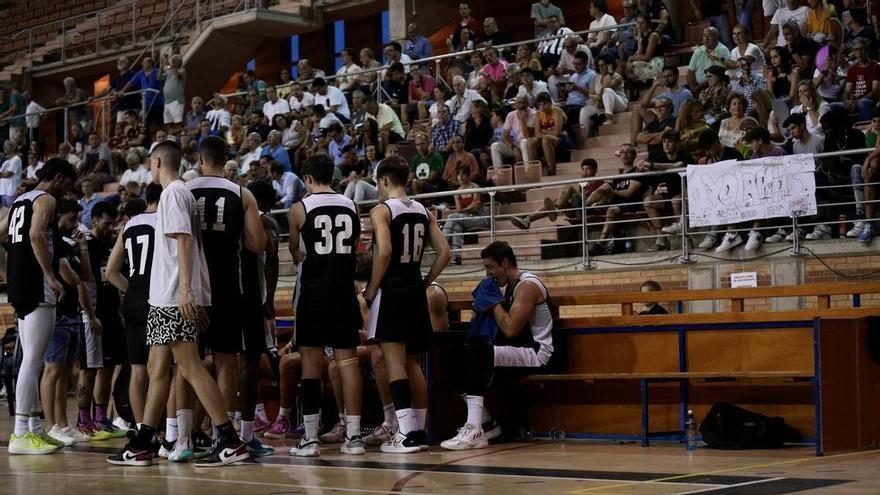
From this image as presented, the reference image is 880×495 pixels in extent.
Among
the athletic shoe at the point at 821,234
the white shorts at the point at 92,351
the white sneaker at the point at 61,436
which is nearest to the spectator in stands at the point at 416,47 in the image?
the athletic shoe at the point at 821,234

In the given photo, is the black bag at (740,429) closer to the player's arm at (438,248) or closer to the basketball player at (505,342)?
the basketball player at (505,342)

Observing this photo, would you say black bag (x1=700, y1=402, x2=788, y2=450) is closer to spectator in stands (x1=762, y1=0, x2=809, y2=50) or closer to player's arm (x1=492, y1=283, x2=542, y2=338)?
player's arm (x1=492, y1=283, x2=542, y2=338)

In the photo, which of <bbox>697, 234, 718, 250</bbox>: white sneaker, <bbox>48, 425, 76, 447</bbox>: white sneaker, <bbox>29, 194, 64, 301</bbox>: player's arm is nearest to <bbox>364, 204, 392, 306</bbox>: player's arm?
<bbox>29, 194, 64, 301</bbox>: player's arm

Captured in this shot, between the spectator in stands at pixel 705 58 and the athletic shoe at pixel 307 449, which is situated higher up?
the spectator in stands at pixel 705 58

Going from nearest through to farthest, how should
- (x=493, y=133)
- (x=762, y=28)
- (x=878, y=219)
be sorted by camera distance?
1. (x=878, y=219)
2. (x=493, y=133)
3. (x=762, y=28)

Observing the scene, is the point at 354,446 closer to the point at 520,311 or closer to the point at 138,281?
the point at 520,311

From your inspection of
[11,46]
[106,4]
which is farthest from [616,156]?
[11,46]

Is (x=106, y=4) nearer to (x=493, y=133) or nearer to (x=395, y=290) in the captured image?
(x=493, y=133)

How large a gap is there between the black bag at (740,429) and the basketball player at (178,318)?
10.8ft

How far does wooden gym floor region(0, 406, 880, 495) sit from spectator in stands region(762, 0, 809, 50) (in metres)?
9.77

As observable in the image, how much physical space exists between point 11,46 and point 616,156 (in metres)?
21.3

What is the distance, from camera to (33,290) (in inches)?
383

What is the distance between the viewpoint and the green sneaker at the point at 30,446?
9.70 m

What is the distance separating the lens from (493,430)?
10.3 m
